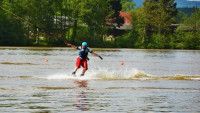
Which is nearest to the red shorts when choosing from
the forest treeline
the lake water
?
the lake water

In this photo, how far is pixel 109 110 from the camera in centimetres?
1150

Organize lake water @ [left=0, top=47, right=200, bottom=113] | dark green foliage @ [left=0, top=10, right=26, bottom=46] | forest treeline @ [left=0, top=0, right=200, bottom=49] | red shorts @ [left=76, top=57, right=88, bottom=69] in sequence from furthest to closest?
1. forest treeline @ [left=0, top=0, right=200, bottom=49]
2. dark green foliage @ [left=0, top=10, right=26, bottom=46]
3. red shorts @ [left=76, top=57, right=88, bottom=69]
4. lake water @ [left=0, top=47, right=200, bottom=113]

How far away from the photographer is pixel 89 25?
273 ft

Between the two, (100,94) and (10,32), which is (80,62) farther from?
(10,32)

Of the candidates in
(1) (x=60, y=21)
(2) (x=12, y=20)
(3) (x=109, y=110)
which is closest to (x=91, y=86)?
(3) (x=109, y=110)

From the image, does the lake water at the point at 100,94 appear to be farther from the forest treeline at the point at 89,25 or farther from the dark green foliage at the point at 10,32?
the forest treeline at the point at 89,25

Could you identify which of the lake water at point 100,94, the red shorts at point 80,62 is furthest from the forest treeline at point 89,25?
the lake water at point 100,94

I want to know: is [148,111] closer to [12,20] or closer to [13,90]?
[13,90]

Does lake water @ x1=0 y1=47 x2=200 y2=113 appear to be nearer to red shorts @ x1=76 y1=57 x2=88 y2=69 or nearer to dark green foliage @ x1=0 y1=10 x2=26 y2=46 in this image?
red shorts @ x1=76 y1=57 x2=88 y2=69

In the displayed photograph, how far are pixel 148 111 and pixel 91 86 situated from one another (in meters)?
5.62

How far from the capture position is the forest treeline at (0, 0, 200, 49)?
76.9m

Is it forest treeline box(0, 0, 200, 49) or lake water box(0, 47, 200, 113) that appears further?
forest treeline box(0, 0, 200, 49)

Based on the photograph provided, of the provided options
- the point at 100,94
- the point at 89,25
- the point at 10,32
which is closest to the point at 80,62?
the point at 100,94

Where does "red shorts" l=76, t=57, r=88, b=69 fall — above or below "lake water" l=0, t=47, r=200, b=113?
above
